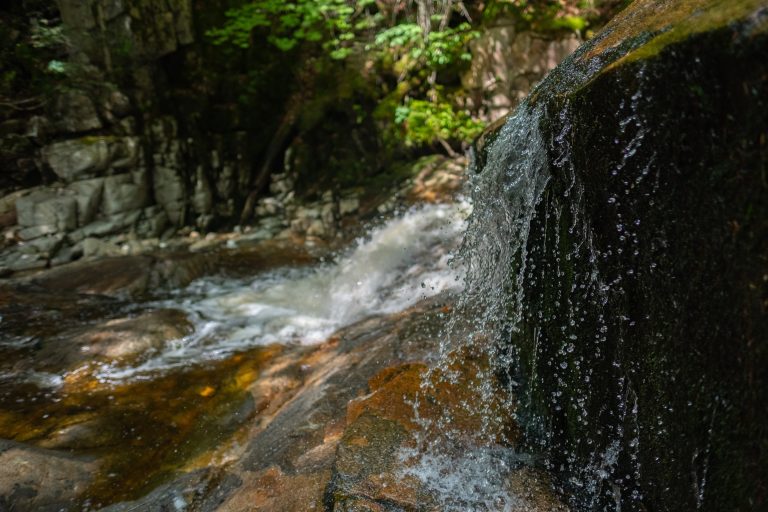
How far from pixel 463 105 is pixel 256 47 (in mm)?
5044

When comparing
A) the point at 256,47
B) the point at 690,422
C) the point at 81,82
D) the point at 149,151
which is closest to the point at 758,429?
the point at 690,422

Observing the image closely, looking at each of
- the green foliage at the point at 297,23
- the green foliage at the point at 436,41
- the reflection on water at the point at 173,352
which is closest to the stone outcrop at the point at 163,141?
the green foliage at the point at 436,41

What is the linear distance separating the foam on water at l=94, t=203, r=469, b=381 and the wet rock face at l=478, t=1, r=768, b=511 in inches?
83.6

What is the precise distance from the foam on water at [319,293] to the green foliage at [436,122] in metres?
2.00

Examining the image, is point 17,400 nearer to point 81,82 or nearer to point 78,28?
point 81,82

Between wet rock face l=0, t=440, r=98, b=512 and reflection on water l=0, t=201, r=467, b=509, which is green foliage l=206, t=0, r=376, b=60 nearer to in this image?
reflection on water l=0, t=201, r=467, b=509

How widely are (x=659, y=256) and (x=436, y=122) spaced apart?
7.69 meters

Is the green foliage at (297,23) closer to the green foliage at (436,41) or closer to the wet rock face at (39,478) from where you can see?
the green foliage at (436,41)

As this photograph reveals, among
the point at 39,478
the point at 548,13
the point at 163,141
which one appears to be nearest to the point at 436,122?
the point at 548,13

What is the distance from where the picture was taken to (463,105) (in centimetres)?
898

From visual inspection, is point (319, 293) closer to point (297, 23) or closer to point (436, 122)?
point (436, 122)

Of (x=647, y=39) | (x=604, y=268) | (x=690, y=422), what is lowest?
(x=690, y=422)

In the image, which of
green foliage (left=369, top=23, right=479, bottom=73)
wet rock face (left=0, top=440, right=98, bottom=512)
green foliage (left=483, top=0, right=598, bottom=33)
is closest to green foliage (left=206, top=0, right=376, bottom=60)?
green foliage (left=369, top=23, right=479, bottom=73)

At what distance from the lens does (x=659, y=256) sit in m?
1.56
